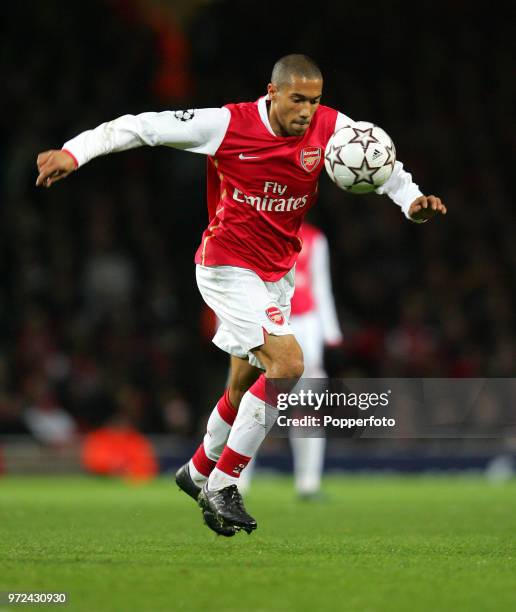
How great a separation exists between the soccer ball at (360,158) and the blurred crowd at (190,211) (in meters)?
7.70

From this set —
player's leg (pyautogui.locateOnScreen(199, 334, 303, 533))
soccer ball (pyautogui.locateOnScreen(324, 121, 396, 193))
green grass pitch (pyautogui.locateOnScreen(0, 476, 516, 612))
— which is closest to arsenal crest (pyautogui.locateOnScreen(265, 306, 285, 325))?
player's leg (pyautogui.locateOnScreen(199, 334, 303, 533))

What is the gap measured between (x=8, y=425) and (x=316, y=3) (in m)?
8.15

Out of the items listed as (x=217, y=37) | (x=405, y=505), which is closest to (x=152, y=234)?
(x=217, y=37)

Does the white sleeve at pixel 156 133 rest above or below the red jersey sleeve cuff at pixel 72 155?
above

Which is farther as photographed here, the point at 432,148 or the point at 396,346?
the point at 432,148

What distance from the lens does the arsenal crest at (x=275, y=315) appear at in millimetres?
6254

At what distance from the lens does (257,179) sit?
6.32 metres

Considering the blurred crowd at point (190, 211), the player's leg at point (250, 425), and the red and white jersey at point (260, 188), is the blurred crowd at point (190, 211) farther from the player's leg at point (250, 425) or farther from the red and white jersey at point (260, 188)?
the player's leg at point (250, 425)

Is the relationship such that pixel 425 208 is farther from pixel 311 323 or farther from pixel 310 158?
pixel 311 323

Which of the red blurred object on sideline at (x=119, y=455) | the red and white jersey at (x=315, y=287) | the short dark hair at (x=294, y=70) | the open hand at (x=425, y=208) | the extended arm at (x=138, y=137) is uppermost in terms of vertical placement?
the short dark hair at (x=294, y=70)

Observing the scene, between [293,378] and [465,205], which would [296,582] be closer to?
[293,378]

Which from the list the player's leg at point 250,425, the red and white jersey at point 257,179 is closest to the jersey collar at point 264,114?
the red and white jersey at point 257,179

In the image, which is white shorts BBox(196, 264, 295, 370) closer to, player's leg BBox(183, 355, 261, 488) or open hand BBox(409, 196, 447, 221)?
player's leg BBox(183, 355, 261, 488)

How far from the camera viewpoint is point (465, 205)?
16.5 m
